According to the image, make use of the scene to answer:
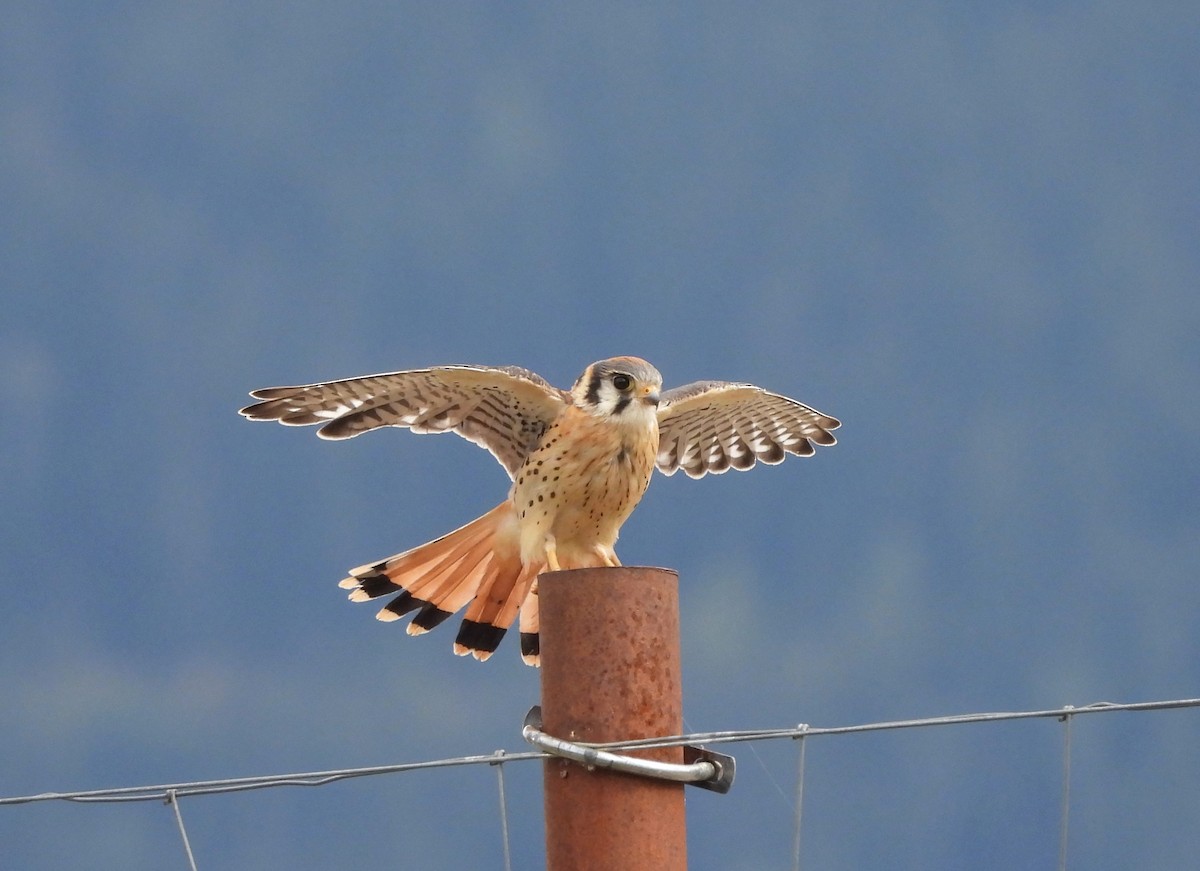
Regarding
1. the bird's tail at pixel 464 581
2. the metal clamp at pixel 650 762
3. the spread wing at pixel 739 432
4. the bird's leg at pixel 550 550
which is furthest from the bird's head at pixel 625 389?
the metal clamp at pixel 650 762

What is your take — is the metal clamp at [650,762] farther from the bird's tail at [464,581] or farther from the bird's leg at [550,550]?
the bird's tail at [464,581]

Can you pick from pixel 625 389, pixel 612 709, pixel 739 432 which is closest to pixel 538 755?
pixel 612 709

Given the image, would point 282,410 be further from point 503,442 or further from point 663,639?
point 663,639

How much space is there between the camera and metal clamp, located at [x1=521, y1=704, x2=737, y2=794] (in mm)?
1788

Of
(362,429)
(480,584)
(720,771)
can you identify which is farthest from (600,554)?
(720,771)

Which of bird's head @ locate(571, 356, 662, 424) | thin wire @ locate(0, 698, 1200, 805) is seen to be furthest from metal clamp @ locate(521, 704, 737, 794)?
bird's head @ locate(571, 356, 662, 424)

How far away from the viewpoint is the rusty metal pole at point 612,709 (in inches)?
71.2

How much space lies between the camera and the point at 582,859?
1790mm

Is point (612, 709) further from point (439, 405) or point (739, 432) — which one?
point (739, 432)

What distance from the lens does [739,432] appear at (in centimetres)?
467

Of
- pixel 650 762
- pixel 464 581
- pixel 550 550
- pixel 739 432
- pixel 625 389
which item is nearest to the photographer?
pixel 650 762

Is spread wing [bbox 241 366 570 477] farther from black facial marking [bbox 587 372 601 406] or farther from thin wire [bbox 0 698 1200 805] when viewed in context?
thin wire [bbox 0 698 1200 805]

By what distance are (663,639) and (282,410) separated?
2062mm

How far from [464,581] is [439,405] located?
471 millimetres
